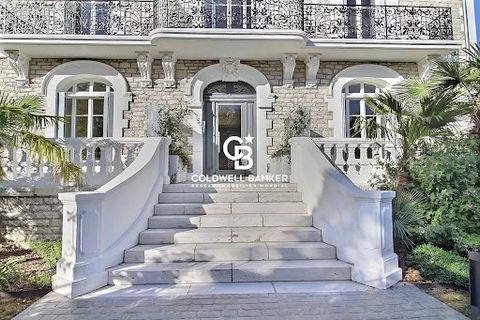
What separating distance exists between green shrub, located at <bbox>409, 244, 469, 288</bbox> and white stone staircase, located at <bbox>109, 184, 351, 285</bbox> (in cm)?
109

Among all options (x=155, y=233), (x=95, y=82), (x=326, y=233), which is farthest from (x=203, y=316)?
(x=95, y=82)

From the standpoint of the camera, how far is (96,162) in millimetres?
6750

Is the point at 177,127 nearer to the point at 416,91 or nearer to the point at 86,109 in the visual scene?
the point at 86,109

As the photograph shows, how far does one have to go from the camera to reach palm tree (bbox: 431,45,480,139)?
626 cm

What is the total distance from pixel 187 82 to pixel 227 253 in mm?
5544

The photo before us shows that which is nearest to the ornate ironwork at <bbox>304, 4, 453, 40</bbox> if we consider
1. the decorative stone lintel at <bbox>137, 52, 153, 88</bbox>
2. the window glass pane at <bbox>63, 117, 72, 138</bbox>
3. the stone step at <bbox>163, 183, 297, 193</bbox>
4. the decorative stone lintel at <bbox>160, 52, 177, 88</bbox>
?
the decorative stone lintel at <bbox>160, 52, 177, 88</bbox>

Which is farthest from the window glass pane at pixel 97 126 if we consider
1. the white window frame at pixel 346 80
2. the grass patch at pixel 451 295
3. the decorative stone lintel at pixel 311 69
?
the grass patch at pixel 451 295

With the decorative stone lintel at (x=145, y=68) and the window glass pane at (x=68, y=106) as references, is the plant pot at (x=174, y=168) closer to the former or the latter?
the decorative stone lintel at (x=145, y=68)

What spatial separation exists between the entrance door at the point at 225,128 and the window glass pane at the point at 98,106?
2.77m

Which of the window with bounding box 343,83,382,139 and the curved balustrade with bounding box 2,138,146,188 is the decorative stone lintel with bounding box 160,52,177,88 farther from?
the window with bounding box 343,83,382,139

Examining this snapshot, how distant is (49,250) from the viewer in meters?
6.13

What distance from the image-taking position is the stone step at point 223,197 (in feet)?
20.5

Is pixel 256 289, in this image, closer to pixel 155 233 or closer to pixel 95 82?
pixel 155 233

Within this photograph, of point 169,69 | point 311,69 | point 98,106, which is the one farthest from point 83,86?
point 311,69
